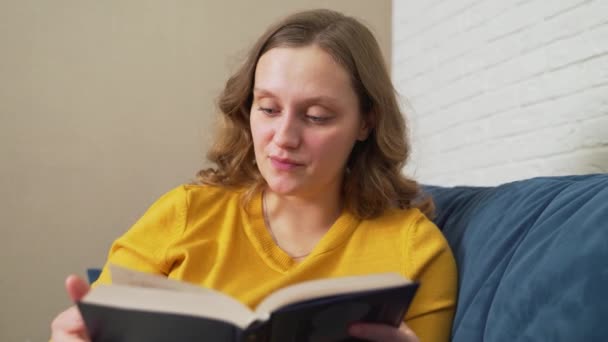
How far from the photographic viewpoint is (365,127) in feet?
4.46

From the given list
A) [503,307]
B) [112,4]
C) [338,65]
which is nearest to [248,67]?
[338,65]

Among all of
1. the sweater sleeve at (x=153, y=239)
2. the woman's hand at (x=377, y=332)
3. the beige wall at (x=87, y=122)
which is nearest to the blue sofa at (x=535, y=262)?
the woman's hand at (x=377, y=332)

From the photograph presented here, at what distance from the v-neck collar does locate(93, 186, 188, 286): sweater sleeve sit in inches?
5.9

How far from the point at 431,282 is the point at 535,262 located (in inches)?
10.1

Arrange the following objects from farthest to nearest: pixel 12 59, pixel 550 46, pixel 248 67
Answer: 1. pixel 12 59
2. pixel 550 46
3. pixel 248 67

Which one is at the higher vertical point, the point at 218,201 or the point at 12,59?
the point at 12,59

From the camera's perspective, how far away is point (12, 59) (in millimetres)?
1855

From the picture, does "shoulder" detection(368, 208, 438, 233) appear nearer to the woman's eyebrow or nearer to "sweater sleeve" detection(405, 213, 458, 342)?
"sweater sleeve" detection(405, 213, 458, 342)

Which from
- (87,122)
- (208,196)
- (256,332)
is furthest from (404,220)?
(87,122)

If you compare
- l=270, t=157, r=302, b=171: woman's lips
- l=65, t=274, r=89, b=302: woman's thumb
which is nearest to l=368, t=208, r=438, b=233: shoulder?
l=270, t=157, r=302, b=171: woman's lips

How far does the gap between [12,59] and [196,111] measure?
0.62 m

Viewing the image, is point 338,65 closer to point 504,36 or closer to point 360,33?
point 360,33

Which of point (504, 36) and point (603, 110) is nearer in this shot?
point (603, 110)

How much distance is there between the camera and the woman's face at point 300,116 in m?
1.17
